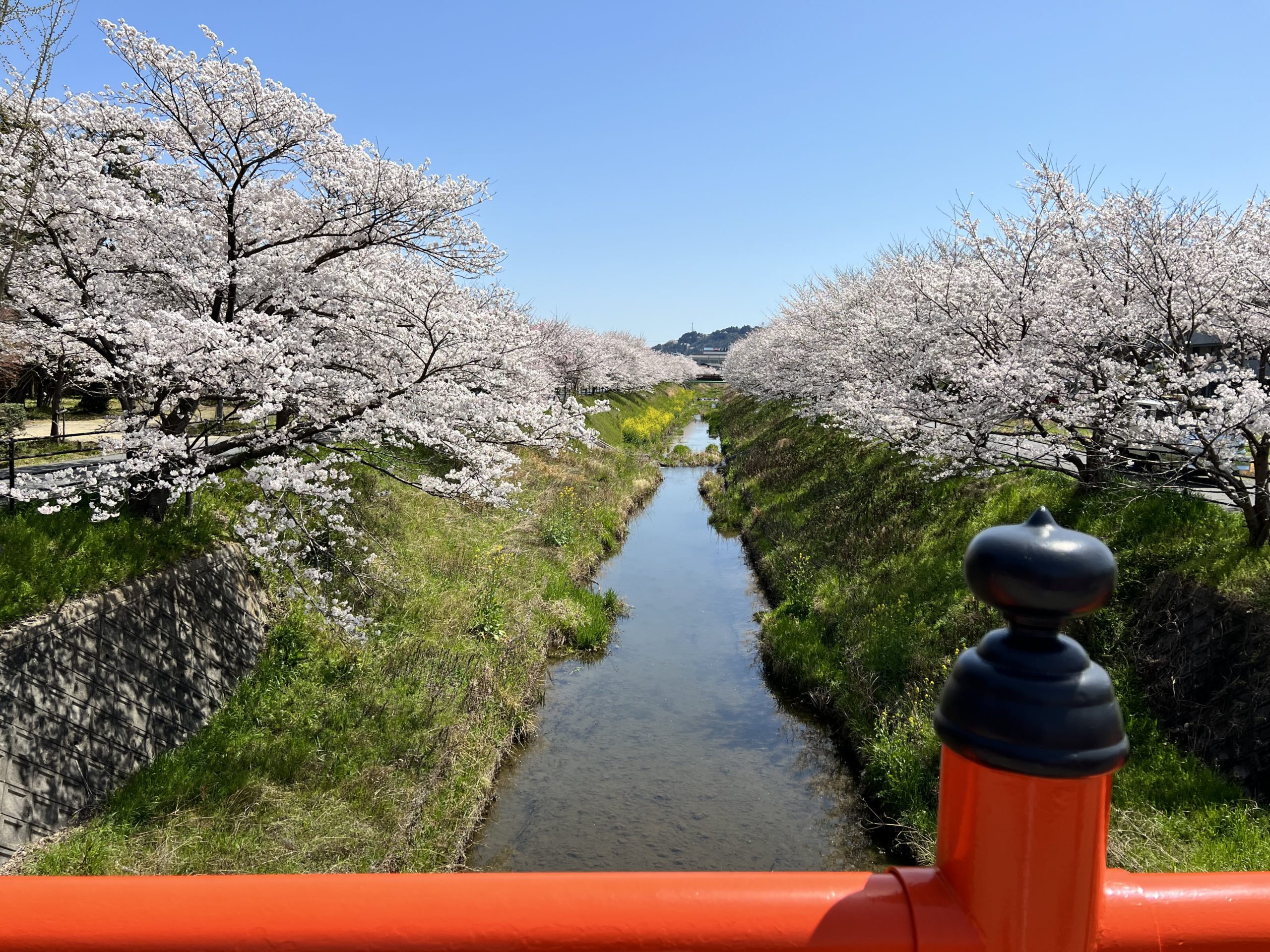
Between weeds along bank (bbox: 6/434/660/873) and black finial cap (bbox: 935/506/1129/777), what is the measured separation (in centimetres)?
740

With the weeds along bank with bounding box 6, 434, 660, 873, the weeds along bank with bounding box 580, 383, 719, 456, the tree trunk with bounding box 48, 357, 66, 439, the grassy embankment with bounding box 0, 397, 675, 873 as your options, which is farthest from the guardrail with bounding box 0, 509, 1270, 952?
the tree trunk with bounding box 48, 357, 66, 439

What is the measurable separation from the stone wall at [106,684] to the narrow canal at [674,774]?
11.8ft

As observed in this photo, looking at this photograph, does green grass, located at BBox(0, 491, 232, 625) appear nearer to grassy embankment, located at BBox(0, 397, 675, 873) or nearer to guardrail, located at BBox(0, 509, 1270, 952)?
grassy embankment, located at BBox(0, 397, 675, 873)

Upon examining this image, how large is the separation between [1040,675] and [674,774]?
32.4 ft

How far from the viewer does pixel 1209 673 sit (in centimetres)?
813

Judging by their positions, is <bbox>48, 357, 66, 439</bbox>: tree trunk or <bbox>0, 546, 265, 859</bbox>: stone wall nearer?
<bbox>0, 546, 265, 859</bbox>: stone wall

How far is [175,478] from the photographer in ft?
28.7

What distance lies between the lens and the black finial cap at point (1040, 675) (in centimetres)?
91

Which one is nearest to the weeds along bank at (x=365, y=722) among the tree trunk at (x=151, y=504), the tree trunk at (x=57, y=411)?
the tree trunk at (x=151, y=504)

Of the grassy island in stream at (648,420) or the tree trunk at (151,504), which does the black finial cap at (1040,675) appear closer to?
the tree trunk at (151,504)

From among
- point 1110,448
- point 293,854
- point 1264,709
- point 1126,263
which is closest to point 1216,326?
point 1126,263

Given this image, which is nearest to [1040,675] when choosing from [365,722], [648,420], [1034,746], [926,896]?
[1034,746]

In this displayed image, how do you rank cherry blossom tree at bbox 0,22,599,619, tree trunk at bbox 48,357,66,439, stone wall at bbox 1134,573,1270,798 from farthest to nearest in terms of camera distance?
tree trunk at bbox 48,357,66,439
cherry blossom tree at bbox 0,22,599,619
stone wall at bbox 1134,573,1270,798

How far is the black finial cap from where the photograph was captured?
36.0 inches
